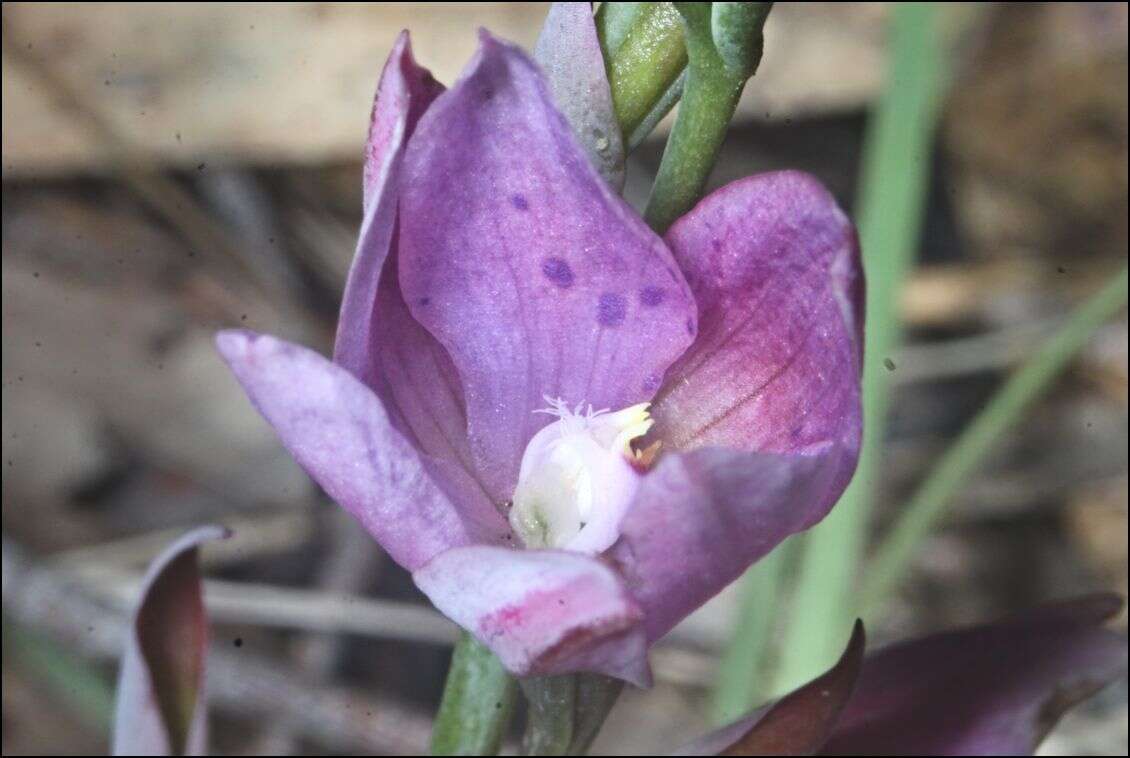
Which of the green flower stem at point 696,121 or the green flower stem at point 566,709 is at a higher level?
the green flower stem at point 696,121

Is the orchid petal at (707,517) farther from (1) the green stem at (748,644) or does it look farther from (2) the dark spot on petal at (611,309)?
(1) the green stem at (748,644)

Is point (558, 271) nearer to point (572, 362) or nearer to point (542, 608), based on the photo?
point (572, 362)

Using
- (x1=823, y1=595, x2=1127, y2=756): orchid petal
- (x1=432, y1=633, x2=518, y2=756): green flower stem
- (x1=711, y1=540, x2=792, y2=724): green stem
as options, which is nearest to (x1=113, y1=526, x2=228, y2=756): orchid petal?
(x1=432, y1=633, x2=518, y2=756): green flower stem

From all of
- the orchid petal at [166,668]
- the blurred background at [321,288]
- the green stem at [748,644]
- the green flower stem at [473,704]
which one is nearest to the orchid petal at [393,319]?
the green flower stem at [473,704]

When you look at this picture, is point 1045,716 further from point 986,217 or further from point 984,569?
point 986,217

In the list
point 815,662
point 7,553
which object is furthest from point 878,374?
point 7,553

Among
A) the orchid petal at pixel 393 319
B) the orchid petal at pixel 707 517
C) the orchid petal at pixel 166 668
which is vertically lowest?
the orchid petal at pixel 166 668
